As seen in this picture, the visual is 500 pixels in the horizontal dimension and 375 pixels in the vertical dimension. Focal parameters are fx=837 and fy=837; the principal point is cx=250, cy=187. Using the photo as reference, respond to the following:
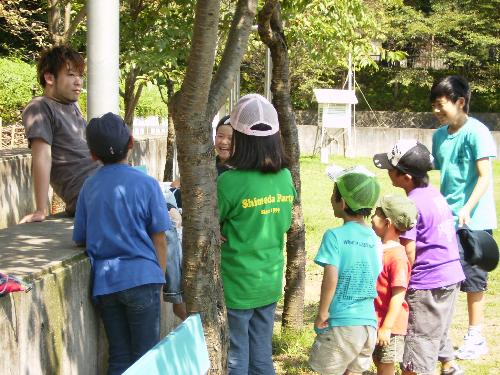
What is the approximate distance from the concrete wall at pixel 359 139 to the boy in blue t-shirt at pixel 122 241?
95.1 feet

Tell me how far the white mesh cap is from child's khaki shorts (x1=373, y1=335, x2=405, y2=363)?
149 centimetres

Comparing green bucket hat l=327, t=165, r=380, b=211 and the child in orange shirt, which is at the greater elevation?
green bucket hat l=327, t=165, r=380, b=211

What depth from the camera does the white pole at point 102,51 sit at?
17.2 ft

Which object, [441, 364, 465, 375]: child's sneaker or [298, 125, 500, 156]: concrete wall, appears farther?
[298, 125, 500, 156]: concrete wall

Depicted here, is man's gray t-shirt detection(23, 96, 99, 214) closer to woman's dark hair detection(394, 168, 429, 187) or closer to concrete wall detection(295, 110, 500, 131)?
woman's dark hair detection(394, 168, 429, 187)

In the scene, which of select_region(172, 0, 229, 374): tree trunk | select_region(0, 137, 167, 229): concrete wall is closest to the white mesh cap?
select_region(172, 0, 229, 374): tree trunk

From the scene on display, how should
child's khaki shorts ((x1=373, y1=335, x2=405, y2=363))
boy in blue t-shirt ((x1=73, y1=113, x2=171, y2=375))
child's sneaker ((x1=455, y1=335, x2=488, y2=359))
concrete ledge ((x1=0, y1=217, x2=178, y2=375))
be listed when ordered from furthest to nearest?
1. child's sneaker ((x1=455, y1=335, x2=488, y2=359))
2. child's khaki shorts ((x1=373, y1=335, x2=405, y2=363))
3. boy in blue t-shirt ((x1=73, y1=113, x2=171, y2=375))
4. concrete ledge ((x1=0, y1=217, x2=178, y2=375))

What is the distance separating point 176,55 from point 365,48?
16.5ft

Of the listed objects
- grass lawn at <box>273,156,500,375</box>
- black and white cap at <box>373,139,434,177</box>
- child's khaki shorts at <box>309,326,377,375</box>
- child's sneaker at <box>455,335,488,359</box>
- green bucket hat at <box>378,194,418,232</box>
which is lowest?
grass lawn at <box>273,156,500,375</box>

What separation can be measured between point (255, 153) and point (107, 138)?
2.34 ft

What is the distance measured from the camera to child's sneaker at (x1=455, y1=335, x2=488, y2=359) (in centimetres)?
604

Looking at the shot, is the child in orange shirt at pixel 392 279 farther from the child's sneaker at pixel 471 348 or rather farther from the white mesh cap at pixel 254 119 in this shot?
the child's sneaker at pixel 471 348

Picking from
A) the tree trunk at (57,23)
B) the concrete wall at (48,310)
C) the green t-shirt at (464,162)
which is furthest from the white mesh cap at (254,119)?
the tree trunk at (57,23)

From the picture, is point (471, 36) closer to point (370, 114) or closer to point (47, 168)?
point (370, 114)
